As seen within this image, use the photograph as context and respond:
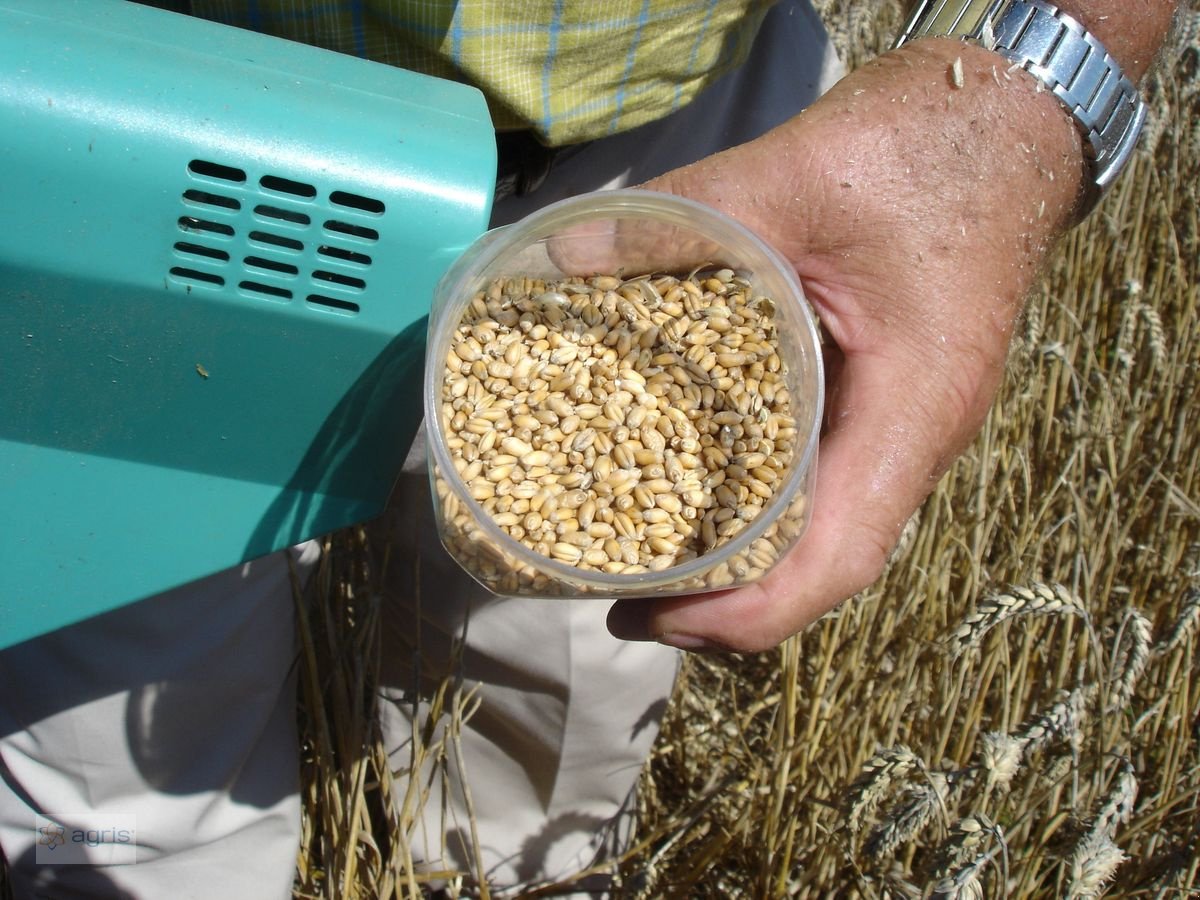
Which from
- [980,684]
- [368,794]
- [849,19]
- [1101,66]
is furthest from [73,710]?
[849,19]

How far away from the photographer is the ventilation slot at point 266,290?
665 mm

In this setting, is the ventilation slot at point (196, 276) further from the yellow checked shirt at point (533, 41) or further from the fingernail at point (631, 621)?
the fingernail at point (631, 621)

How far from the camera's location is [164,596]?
0.95 meters

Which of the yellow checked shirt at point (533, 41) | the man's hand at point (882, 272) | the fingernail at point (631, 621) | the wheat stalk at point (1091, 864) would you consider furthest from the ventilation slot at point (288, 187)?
the wheat stalk at point (1091, 864)

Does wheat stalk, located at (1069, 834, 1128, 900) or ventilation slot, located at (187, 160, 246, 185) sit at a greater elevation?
ventilation slot, located at (187, 160, 246, 185)

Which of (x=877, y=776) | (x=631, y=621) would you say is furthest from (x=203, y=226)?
(x=877, y=776)

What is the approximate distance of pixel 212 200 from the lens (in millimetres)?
654

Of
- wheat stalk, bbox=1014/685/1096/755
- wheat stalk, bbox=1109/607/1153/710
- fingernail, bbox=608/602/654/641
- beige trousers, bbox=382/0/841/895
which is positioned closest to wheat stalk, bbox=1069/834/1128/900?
wheat stalk, bbox=1014/685/1096/755

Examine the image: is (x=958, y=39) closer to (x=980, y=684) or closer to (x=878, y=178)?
(x=878, y=178)

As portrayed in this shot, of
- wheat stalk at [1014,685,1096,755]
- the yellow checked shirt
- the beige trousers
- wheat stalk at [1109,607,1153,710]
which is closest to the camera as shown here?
the yellow checked shirt

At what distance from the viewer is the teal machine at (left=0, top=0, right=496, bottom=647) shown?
62 centimetres

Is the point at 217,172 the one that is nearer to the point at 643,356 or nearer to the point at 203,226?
the point at 203,226

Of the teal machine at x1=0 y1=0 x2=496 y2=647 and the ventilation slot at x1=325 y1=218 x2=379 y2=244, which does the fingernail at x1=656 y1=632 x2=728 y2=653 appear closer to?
the teal machine at x1=0 y1=0 x2=496 y2=647

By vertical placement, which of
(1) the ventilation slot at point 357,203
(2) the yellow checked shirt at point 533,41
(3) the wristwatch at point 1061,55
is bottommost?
(1) the ventilation slot at point 357,203
